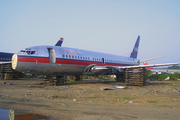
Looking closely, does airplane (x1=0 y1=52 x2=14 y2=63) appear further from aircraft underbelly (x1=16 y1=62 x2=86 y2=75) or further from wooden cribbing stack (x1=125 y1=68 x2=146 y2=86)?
wooden cribbing stack (x1=125 y1=68 x2=146 y2=86)

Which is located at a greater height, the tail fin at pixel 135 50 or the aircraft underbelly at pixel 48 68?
the tail fin at pixel 135 50

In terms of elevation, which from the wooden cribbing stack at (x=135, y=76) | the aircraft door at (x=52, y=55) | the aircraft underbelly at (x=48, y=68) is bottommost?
the wooden cribbing stack at (x=135, y=76)

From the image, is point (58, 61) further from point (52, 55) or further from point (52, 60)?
point (52, 55)

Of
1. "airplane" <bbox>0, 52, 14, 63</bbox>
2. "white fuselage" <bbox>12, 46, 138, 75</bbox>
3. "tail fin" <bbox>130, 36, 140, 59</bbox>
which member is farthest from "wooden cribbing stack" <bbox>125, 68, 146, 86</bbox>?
"airplane" <bbox>0, 52, 14, 63</bbox>

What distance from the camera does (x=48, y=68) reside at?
16.8m

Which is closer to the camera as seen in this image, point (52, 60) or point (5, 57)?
point (52, 60)

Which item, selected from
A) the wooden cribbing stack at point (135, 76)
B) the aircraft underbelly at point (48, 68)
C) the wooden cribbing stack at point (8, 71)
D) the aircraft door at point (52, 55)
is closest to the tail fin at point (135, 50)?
the wooden cribbing stack at point (135, 76)

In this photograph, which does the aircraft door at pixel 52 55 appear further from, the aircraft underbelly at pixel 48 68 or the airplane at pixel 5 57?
the airplane at pixel 5 57

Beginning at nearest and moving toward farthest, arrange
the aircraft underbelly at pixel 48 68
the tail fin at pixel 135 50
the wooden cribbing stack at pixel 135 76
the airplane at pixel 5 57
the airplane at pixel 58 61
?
the aircraft underbelly at pixel 48 68 < the airplane at pixel 58 61 < the wooden cribbing stack at pixel 135 76 < the tail fin at pixel 135 50 < the airplane at pixel 5 57

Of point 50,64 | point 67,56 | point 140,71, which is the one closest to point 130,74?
point 140,71

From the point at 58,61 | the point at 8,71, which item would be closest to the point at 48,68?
the point at 58,61

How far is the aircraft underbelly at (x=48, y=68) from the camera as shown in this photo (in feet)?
50.9

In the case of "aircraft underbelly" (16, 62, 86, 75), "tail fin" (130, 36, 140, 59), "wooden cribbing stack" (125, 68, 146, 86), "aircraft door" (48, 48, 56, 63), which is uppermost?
"tail fin" (130, 36, 140, 59)

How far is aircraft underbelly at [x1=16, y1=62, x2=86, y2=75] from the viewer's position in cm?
1553
